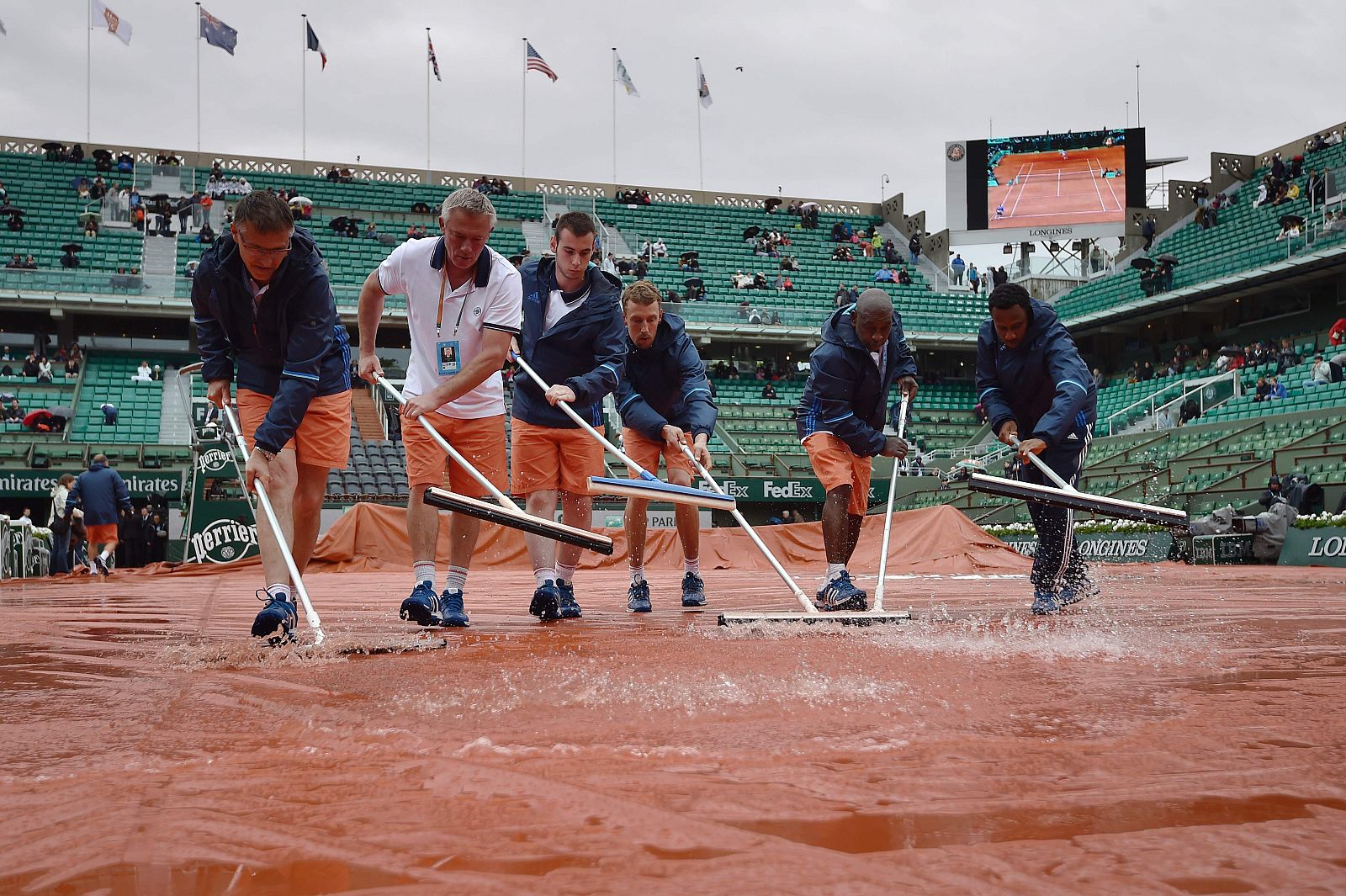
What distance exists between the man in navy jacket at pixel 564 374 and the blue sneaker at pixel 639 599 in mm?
455

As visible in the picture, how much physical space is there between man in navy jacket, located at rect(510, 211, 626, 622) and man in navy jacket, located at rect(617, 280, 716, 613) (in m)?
0.56

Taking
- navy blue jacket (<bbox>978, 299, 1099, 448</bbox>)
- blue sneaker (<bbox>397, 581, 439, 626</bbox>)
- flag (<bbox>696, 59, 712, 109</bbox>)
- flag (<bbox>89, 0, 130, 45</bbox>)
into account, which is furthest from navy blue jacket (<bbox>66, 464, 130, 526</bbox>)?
flag (<bbox>696, 59, 712, 109</bbox>)

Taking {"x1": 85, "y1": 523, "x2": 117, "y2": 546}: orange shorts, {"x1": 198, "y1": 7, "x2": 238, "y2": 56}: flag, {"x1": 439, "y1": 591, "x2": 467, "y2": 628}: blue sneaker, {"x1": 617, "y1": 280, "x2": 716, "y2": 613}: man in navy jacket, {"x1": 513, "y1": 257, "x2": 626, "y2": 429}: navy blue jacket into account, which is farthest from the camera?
{"x1": 198, "y1": 7, "x2": 238, "y2": 56}: flag

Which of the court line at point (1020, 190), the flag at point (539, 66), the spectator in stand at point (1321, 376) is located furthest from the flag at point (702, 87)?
the spectator in stand at point (1321, 376)

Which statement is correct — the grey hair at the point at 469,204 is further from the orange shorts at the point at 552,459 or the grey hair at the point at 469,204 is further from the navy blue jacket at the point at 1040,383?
the navy blue jacket at the point at 1040,383

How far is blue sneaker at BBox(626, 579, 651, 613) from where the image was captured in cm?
559

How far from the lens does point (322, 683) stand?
2545 millimetres

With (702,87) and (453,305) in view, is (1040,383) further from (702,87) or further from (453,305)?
(702,87)

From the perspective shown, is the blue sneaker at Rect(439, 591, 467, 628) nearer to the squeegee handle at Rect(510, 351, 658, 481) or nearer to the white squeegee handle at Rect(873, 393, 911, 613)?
the squeegee handle at Rect(510, 351, 658, 481)

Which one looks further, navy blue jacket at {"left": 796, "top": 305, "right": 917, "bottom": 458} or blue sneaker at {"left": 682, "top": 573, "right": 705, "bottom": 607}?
blue sneaker at {"left": 682, "top": 573, "right": 705, "bottom": 607}

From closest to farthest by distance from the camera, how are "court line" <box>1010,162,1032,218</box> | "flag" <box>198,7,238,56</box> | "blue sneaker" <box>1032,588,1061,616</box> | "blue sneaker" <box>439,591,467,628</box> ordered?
1. "blue sneaker" <box>439,591,467,628</box>
2. "blue sneaker" <box>1032,588,1061,616</box>
3. "flag" <box>198,7,238,56</box>
4. "court line" <box>1010,162,1032,218</box>

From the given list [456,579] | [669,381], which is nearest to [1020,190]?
[669,381]

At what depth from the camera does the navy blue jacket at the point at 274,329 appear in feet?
12.3

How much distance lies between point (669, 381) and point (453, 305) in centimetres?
180
